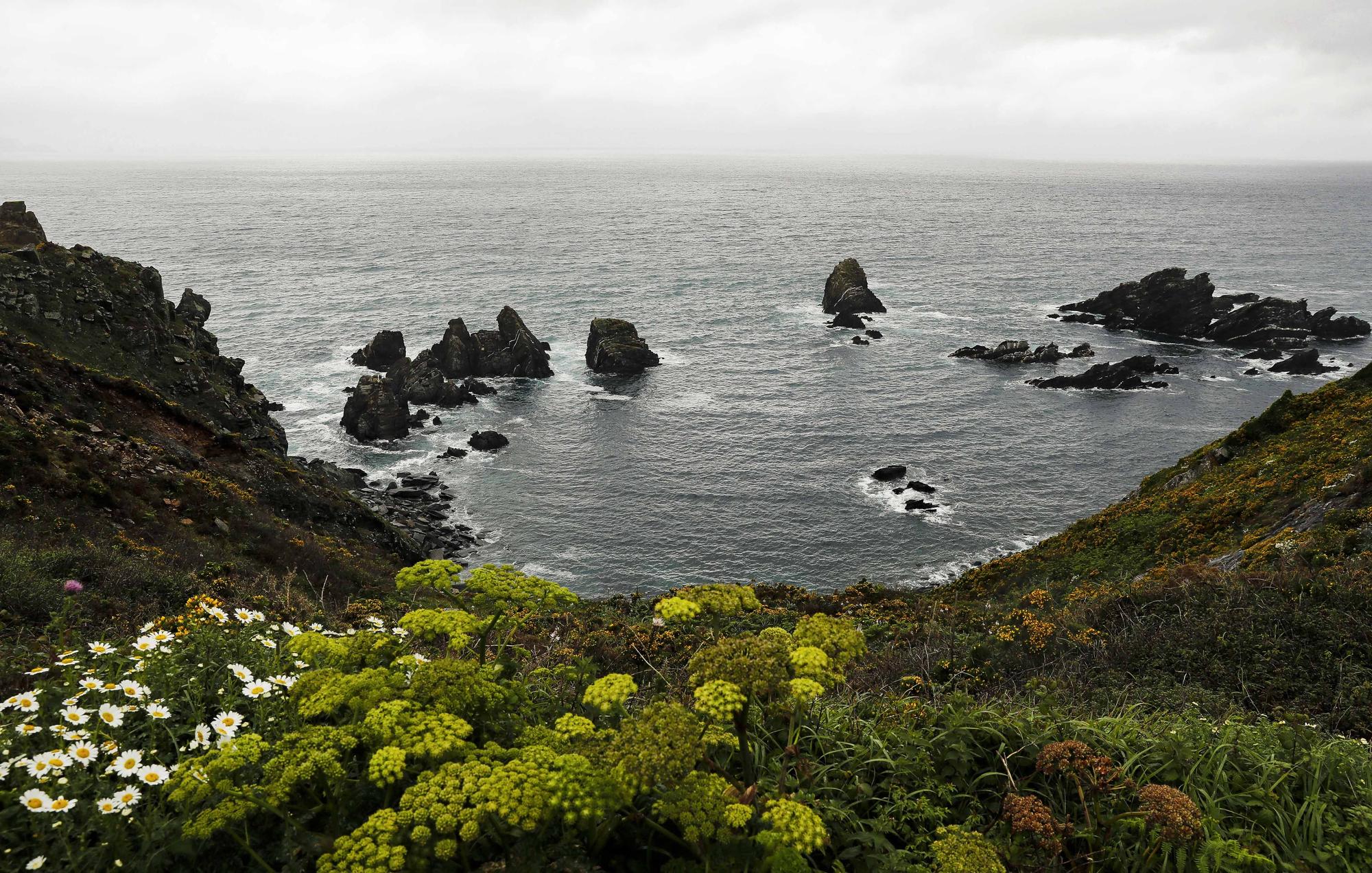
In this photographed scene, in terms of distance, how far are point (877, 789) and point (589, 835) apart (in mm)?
2450

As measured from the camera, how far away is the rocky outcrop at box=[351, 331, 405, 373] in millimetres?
74500

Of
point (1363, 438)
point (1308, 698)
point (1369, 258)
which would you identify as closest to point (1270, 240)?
point (1369, 258)

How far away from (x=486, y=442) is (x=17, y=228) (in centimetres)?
3394

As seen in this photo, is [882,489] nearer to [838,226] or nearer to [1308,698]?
[1308,698]

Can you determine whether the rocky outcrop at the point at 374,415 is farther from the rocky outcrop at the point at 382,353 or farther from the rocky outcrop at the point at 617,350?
the rocky outcrop at the point at 617,350

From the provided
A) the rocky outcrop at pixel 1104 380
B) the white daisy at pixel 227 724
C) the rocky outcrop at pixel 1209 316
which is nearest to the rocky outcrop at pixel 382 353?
the rocky outcrop at pixel 1104 380

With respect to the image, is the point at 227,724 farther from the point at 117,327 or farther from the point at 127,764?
the point at 117,327

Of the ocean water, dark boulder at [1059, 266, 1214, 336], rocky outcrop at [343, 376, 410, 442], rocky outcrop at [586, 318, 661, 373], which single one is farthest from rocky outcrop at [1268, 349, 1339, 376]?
rocky outcrop at [343, 376, 410, 442]

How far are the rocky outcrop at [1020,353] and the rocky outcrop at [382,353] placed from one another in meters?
60.8

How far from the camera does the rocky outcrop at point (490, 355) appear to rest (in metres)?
74.3

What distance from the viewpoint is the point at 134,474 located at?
21.1m

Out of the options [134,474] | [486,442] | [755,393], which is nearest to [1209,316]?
[755,393]

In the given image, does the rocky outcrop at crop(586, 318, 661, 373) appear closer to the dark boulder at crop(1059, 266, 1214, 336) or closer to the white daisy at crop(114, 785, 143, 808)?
the dark boulder at crop(1059, 266, 1214, 336)

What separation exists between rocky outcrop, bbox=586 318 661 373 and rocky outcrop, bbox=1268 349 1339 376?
65.8 metres
